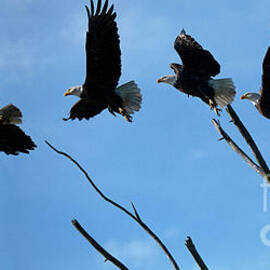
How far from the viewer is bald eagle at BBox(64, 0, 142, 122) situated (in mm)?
6953

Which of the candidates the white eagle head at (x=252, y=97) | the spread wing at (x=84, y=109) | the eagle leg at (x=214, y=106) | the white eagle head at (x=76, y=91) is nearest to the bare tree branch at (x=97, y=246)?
the eagle leg at (x=214, y=106)

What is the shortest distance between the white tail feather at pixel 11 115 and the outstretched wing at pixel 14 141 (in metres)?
0.07

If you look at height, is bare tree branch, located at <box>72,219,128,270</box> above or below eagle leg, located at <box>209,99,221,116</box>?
below

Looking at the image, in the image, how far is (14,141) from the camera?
751 cm

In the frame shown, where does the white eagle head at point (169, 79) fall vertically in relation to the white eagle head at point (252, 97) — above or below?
above

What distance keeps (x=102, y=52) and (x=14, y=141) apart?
1.74 metres

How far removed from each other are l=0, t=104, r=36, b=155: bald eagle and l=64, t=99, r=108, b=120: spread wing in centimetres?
100

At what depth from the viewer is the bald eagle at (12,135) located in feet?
24.4

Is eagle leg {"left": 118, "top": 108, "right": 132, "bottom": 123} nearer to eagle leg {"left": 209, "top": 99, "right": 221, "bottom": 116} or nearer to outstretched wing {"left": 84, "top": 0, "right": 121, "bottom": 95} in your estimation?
outstretched wing {"left": 84, "top": 0, "right": 121, "bottom": 95}

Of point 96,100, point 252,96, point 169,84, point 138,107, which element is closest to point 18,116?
point 96,100

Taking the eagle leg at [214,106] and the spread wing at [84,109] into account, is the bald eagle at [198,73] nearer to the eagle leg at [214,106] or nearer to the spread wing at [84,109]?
the eagle leg at [214,106]

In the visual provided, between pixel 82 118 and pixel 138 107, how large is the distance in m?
0.92

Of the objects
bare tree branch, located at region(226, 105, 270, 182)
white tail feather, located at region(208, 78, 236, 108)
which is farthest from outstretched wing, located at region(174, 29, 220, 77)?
bare tree branch, located at region(226, 105, 270, 182)

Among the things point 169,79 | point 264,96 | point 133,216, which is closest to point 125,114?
point 169,79
